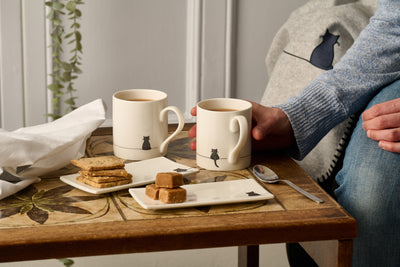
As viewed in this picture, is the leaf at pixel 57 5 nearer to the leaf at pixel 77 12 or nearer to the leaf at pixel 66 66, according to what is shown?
the leaf at pixel 77 12

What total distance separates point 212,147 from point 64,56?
115 cm

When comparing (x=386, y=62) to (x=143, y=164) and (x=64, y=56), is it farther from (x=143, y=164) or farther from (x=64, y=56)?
(x=64, y=56)

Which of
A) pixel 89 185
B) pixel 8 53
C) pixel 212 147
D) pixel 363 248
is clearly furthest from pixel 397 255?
pixel 8 53

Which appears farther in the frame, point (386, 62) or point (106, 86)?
point (106, 86)

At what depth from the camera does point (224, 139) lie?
950 mm

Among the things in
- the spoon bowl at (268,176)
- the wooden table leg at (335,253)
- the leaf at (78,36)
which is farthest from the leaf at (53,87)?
the wooden table leg at (335,253)

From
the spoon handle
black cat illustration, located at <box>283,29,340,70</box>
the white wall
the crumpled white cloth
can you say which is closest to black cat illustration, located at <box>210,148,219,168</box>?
the spoon handle

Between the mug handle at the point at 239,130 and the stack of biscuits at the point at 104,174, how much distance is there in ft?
0.59

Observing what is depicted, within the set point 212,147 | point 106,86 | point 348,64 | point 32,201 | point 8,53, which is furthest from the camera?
point 106,86

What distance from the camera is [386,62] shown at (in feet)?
3.79

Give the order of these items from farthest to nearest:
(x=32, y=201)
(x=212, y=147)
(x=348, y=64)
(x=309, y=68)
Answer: (x=309, y=68), (x=348, y=64), (x=212, y=147), (x=32, y=201)

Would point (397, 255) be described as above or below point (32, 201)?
below

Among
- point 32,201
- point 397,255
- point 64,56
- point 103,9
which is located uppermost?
point 103,9

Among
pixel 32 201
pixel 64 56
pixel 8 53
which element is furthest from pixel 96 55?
pixel 32 201
